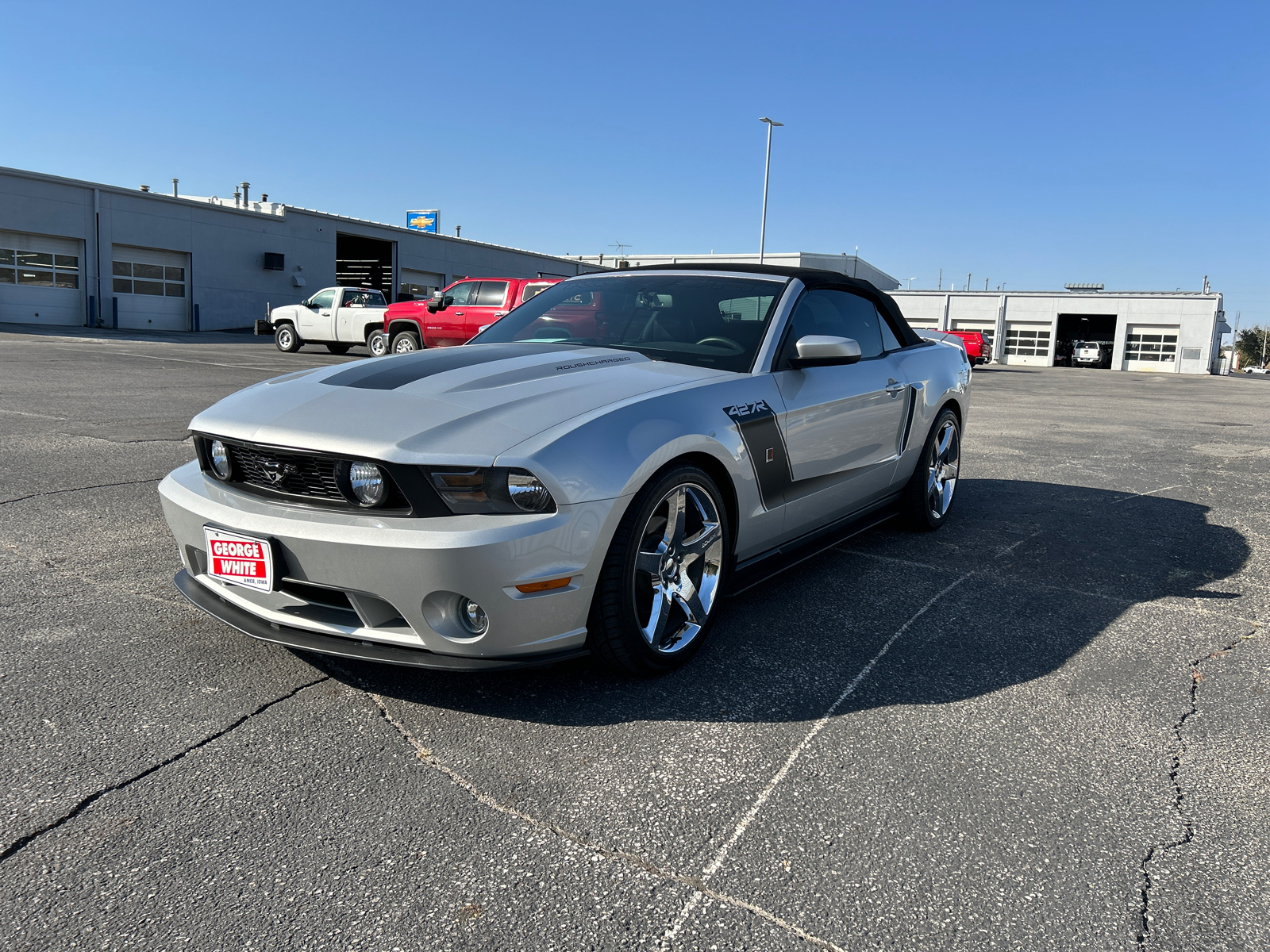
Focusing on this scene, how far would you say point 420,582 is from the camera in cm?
255

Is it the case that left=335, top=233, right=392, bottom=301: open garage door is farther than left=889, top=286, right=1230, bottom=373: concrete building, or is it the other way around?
left=889, top=286, right=1230, bottom=373: concrete building

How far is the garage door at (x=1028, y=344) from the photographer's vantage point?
5453 cm

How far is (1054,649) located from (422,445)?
2.53m

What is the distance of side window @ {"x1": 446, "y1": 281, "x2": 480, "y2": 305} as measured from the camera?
19.0m

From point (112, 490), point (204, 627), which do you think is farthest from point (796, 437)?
point (112, 490)

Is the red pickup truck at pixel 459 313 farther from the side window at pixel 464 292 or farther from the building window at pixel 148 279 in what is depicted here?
the building window at pixel 148 279

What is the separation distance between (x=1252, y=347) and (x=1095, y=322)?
358 ft

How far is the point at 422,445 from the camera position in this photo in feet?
8.66

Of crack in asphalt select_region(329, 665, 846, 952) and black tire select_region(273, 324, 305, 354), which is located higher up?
black tire select_region(273, 324, 305, 354)

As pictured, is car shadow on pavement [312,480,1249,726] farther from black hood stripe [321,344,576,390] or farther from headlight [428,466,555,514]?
black hood stripe [321,344,576,390]

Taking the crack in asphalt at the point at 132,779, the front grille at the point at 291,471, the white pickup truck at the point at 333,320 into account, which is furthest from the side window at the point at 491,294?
the crack in asphalt at the point at 132,779

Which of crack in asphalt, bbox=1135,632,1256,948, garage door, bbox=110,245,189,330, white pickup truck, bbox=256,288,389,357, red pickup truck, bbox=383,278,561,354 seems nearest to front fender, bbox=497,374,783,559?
crack in asphalt, bbox=1135,632,1256,948

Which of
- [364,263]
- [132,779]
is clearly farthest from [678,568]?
[364,263]

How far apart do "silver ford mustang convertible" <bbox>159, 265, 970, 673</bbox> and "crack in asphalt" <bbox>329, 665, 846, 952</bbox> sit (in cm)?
25
